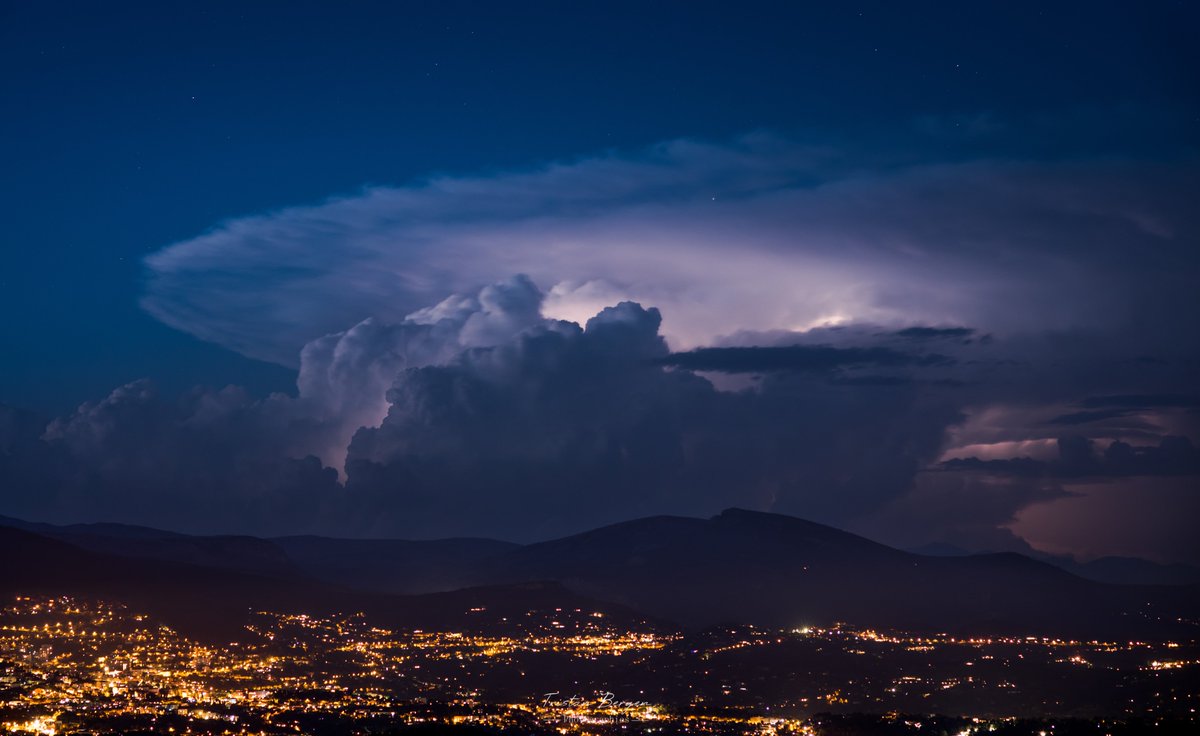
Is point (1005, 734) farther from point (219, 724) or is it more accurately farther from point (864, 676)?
point (219, 724)

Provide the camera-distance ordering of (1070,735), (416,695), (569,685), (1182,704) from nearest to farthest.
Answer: (1070,735) < (1182,704) < (416,695) < (569,685)

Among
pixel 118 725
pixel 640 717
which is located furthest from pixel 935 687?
pixel 118 725

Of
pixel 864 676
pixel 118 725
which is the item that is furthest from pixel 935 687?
pixel 118 725

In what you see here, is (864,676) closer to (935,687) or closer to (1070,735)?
(935,687)

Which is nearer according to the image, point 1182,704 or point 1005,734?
point 1005,734

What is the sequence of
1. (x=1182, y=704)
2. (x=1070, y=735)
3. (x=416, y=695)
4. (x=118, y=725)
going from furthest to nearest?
1. (x=416, y=695)
2. (x=1182, y=704)
3. (x=118, y=725)
4. (x=1070, y=735)

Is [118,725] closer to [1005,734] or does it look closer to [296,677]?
[296,677]

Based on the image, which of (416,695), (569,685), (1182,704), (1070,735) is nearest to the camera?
(1070,735)

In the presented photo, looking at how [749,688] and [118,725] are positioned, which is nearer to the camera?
[118,725]

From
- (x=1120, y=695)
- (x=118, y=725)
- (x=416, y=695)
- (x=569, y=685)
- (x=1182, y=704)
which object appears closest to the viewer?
(x=118, y=725)
